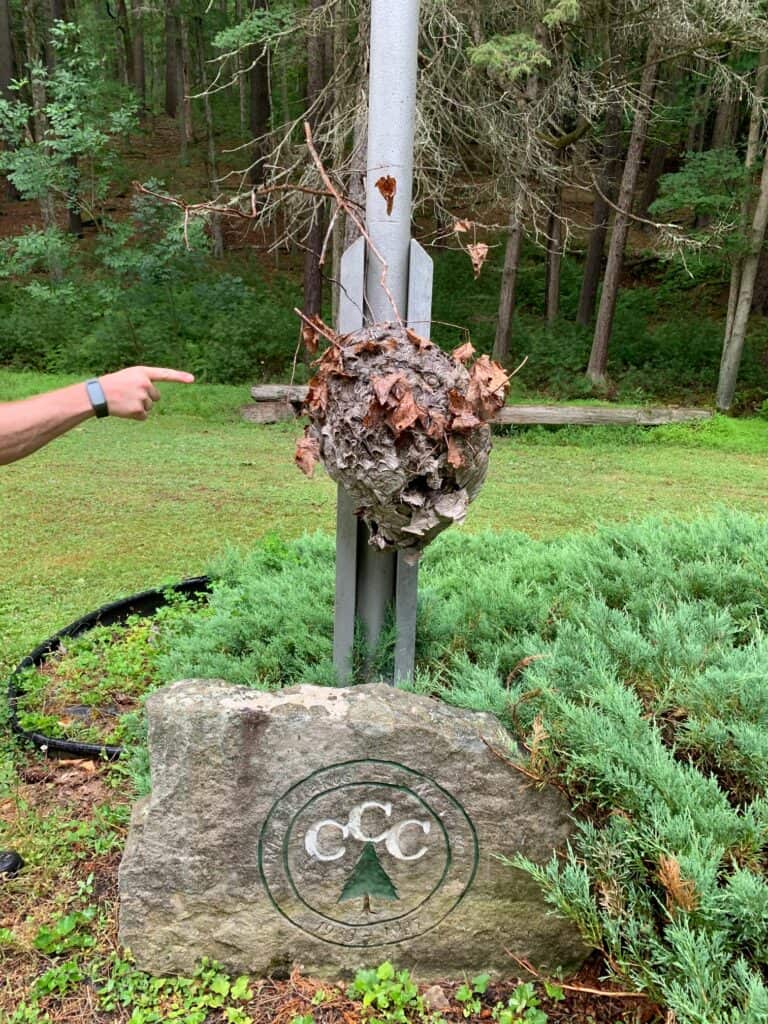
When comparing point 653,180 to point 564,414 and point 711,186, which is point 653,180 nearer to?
point 711,186

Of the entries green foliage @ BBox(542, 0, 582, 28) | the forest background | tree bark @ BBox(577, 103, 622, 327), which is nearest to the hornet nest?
the forest background

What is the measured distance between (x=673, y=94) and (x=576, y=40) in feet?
33.1

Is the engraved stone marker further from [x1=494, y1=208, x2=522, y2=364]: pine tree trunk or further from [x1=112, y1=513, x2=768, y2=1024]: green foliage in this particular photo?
[x1=494, y1=208, x2=522, y2=364]: pine tree trunk

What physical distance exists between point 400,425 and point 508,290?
10.6 m

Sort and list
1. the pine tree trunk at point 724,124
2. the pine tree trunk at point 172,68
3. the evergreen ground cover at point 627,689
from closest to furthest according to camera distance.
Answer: the evergreen ground cover at point 627,689 < the pine tree trunk at point 724,124 < the pine tree trunk at point 172,68

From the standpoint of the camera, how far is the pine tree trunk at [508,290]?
11.5m

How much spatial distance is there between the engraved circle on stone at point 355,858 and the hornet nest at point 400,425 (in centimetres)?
65

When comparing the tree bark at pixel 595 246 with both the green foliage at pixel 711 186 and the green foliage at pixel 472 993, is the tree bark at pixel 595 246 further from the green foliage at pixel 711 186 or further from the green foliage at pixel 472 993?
the green foliage at pixel 472 993

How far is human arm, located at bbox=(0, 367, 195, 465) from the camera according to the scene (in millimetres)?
2191

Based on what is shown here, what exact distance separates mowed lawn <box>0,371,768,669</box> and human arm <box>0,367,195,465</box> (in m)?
2.23

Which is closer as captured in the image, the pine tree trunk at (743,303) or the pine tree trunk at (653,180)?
the pine tree trunk at (743,303)

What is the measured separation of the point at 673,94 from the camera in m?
17.6

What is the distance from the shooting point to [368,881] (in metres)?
2.18

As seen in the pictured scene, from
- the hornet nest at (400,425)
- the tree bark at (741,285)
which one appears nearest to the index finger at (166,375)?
the hornet nest at (400,425)
